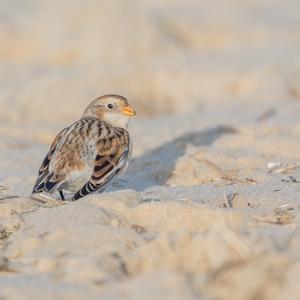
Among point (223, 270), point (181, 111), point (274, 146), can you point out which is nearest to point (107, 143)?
point (274, 146)

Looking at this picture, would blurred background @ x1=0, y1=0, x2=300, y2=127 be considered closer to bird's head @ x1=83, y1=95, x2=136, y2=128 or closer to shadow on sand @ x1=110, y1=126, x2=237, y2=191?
shadow on sand @ x1=110, y1=126, x2=237, y2=191

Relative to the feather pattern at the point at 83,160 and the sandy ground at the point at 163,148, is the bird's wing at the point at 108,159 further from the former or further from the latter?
the sandy ground at the point at 163,148

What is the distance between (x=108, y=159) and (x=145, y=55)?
18.9 ft

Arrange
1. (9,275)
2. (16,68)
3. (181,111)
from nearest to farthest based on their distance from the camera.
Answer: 1. (9,275)
2. (181,111)
3. (16,68)

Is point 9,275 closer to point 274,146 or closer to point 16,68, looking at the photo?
point 274,146

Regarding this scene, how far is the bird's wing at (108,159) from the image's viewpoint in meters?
5.75

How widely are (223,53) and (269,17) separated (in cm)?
220

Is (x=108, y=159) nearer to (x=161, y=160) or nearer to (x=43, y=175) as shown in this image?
(x=43, y=175)

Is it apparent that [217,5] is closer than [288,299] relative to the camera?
No

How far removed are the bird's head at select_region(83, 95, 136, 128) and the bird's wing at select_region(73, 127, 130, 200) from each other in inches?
14.3

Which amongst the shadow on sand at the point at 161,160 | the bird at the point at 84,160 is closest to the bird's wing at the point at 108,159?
the bird at the point at 84,160

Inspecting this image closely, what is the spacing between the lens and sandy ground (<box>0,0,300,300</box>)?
374cm

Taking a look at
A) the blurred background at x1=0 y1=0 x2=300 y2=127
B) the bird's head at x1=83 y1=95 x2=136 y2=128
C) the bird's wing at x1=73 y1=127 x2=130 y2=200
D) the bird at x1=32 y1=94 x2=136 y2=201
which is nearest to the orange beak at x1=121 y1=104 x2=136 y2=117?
the bird's head at x1=83 y1=95 x2=136 y2=128

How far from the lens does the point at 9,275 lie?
4020 millimetres
